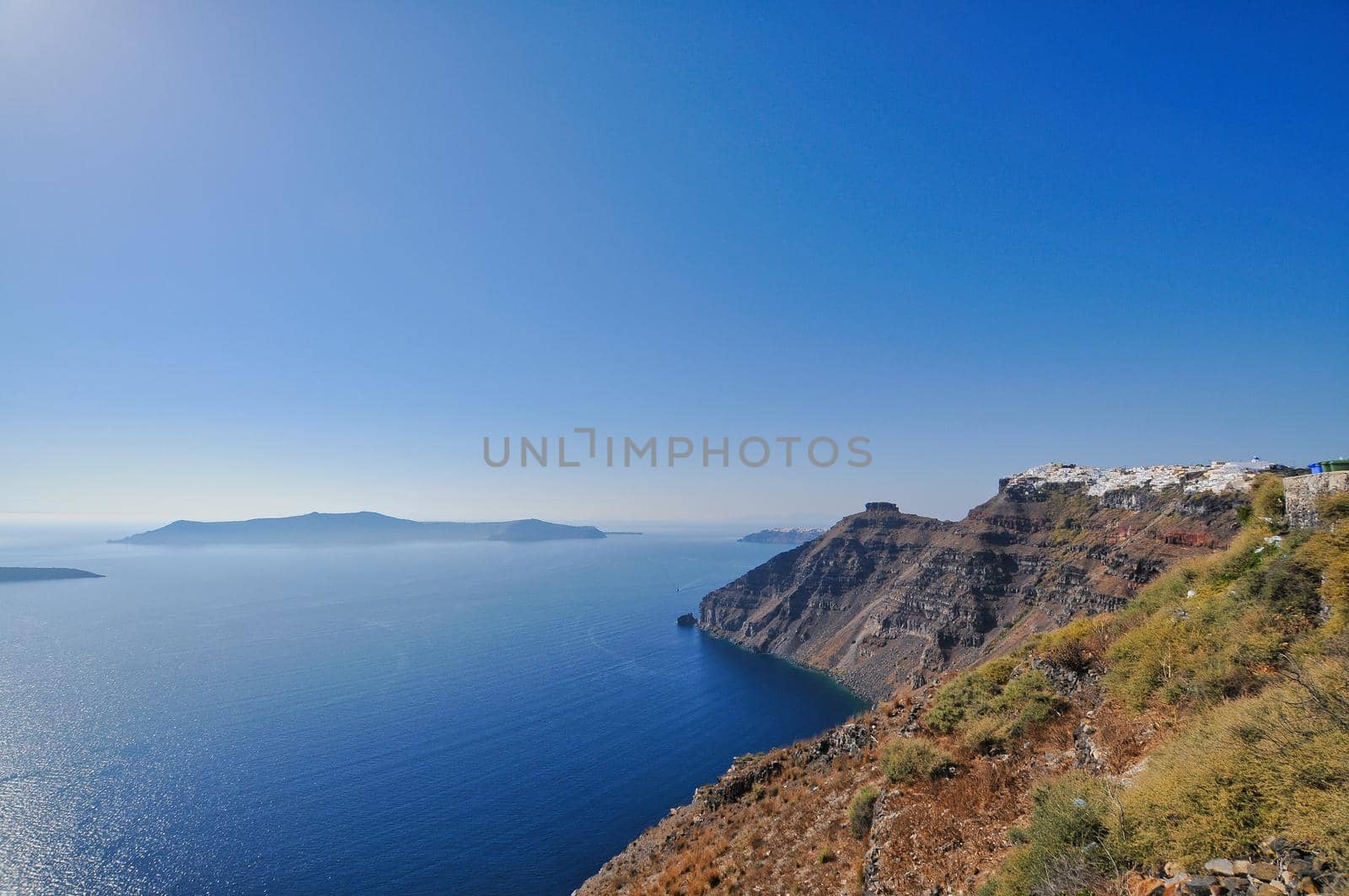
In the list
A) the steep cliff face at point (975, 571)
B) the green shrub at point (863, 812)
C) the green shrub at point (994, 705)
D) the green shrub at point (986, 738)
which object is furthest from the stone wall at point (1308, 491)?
the steep cliff face at point (975, 571)

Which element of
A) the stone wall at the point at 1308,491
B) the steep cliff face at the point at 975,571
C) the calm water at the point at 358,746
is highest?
the stone wall at the point at 1308,491

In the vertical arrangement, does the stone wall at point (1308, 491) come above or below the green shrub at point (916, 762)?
above

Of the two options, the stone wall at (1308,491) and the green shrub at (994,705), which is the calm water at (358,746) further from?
the stone wall at (1308,491)

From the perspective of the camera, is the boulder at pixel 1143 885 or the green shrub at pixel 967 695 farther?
the green shrub at pixel 967 695

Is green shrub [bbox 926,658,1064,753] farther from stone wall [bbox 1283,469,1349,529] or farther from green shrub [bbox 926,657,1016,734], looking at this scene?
stone wall [bbox 1283,469,1349,529]

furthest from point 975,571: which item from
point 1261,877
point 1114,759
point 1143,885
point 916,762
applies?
point 1261,877

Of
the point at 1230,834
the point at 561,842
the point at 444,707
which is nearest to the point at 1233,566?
the point at 1230,834

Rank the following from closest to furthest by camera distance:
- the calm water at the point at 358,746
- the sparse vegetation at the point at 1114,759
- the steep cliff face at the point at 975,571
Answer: the sparse vegetation at the point at 1114,759
the calm water at the point at 358,746
the steep cliff face at the point at 975,571
